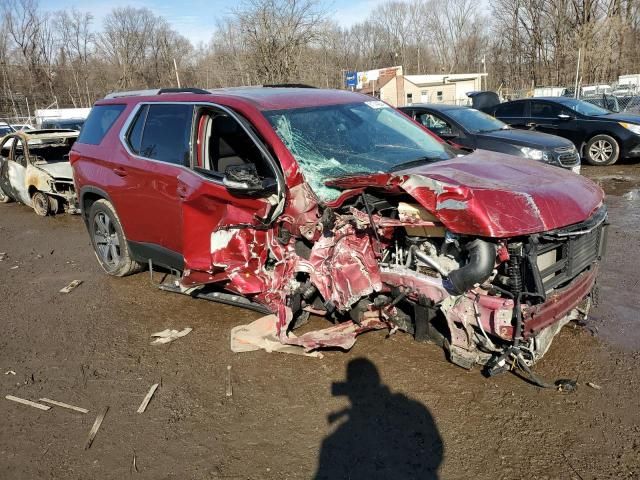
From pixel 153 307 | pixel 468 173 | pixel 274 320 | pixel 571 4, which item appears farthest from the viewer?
pixel 571 4

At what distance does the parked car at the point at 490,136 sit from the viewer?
9.09 m

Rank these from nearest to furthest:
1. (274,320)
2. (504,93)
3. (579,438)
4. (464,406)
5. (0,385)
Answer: (579,438) < (464,406) < (0,385) < (274,320) < (504,93)

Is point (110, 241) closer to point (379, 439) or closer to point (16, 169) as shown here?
point (379, 439)

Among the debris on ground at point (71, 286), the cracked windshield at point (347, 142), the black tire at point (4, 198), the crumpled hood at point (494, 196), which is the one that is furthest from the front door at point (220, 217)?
the black tire at point (4, 198)

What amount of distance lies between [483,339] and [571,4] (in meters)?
54.3

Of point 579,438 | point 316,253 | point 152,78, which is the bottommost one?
point 579,438

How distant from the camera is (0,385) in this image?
3.80 metres

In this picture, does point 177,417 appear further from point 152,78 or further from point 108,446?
point 152,78

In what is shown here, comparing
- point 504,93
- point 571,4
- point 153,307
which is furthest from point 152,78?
point 153,307

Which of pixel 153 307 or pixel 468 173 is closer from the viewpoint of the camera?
pixel 468 173

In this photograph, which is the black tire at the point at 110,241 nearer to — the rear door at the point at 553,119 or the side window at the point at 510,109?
the rear door at the point at 553,119

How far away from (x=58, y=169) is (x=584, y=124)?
38.0ft

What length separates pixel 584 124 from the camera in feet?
40.4

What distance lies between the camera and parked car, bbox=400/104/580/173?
909cm
